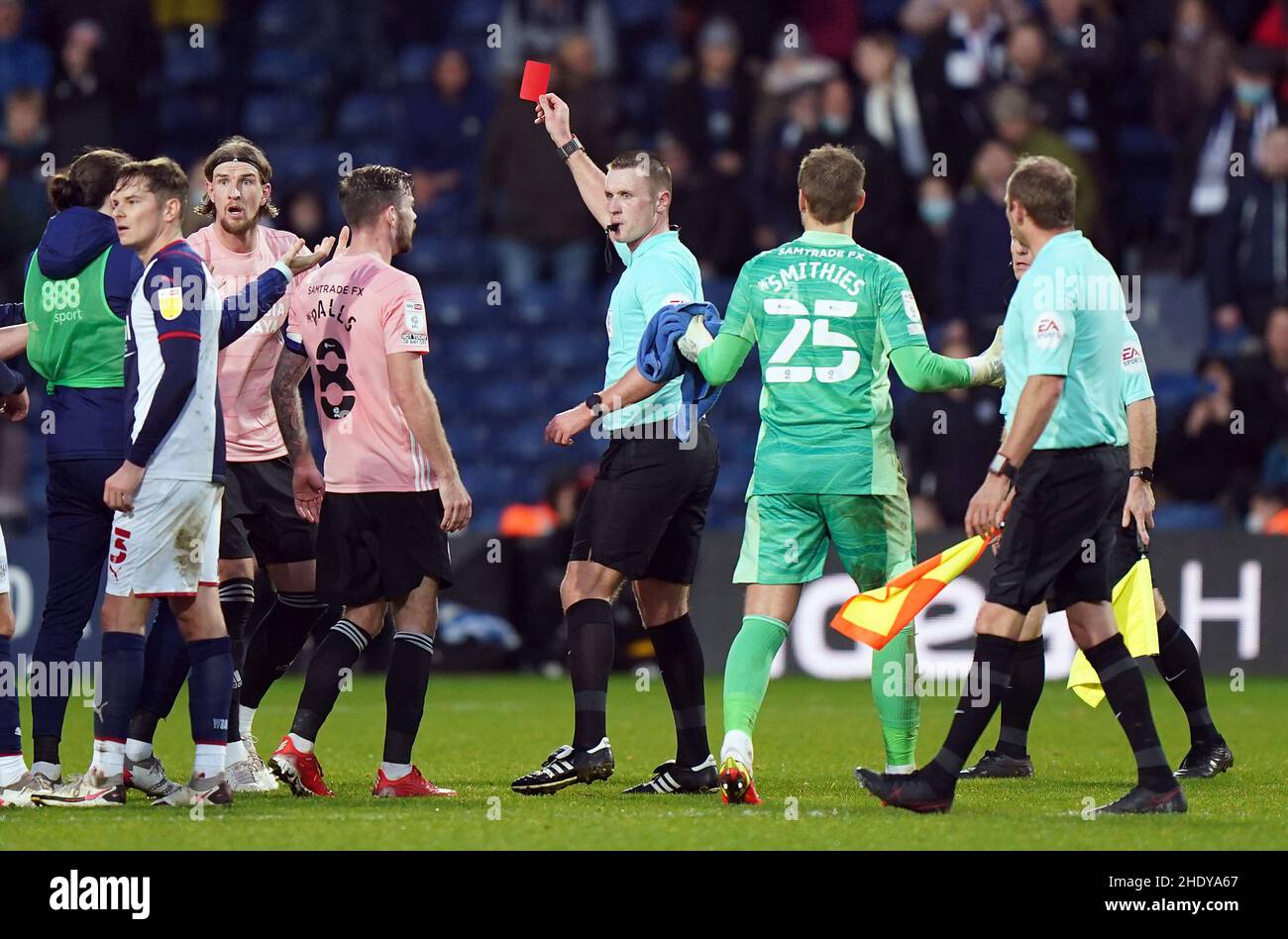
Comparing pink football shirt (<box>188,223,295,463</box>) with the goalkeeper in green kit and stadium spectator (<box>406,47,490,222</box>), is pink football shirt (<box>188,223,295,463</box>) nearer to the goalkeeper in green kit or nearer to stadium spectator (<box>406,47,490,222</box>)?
the goalkeeper in green kit

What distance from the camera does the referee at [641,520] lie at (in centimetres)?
705

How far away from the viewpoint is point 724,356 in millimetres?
6809

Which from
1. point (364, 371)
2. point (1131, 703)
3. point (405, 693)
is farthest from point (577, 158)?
point (1131, 703)

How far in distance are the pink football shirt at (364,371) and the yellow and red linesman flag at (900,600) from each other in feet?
5.13

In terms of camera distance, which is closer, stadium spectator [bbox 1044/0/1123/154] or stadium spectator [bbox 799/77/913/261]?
stadium spectator [bbox 799/77/913/261]

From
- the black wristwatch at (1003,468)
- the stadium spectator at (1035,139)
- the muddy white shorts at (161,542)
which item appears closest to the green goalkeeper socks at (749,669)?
the black wristwatch at (1003,468)

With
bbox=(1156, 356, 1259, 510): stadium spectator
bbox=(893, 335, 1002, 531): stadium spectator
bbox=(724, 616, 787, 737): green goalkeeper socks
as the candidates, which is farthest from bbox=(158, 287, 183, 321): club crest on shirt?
bbox=(1156, 356, 1259, 510): stadium spectator

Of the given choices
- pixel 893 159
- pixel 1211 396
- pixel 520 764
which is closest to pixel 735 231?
pixel 893 159

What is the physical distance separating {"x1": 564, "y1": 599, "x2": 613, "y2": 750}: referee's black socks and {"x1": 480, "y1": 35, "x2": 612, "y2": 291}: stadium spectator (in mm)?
8869

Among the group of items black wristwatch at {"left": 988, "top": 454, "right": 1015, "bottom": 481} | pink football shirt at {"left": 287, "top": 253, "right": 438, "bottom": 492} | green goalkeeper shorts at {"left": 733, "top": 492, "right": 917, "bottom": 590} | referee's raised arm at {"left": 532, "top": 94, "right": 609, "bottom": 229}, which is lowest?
green goalkeeper shorts at {"left": 733, "top": 492, "right": 917, "bottom": 590}

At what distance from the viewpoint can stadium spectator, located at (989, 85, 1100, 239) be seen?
14.6 meters

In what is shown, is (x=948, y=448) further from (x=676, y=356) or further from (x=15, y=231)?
(x=15, y=231)

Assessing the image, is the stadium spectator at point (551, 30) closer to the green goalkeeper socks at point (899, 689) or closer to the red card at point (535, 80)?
the red card at point (535, 80)
